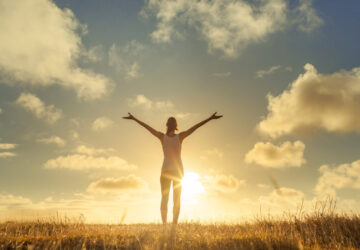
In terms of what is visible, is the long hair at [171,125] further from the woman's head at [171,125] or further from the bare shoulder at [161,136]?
the bare shoulder at [161,136]

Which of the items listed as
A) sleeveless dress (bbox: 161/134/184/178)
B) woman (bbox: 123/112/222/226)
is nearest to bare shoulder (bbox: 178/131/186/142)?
woman (bbox: 123/112/222/226)

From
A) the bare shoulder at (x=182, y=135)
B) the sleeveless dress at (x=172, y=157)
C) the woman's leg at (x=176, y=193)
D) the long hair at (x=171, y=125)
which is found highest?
the long hair at (x=171, y=125)

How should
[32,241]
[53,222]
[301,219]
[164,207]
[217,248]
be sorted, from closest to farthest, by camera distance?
[217,248] → [32,241] → [164,207] → [301,219] → [53,222]

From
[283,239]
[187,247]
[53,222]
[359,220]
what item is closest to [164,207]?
[187,247]

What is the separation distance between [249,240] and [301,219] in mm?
7048

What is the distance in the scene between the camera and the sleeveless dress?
10023mm

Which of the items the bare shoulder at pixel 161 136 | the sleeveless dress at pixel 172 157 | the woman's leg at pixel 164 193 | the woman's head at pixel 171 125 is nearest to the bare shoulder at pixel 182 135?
the sleeveless dress at pixel 172 157

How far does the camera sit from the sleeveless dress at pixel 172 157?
10023mm

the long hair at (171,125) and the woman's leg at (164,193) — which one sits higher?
the long hair at (171,125)

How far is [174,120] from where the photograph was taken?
10508 millimetres

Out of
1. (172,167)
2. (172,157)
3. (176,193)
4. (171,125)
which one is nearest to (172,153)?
(172,157)

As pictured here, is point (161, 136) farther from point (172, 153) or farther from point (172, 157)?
point (172, 157)

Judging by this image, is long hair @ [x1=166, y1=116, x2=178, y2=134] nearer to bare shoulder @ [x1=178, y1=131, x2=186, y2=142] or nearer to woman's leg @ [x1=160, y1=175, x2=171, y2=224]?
bare shoulder @ [x1=178, y1=131, x2=186, y2=142]

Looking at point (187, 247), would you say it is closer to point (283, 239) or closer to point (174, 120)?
point (283, 239)
